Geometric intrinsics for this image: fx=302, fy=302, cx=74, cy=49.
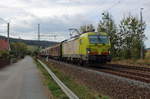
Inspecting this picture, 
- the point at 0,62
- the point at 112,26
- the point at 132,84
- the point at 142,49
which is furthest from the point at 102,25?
the point at 132,84

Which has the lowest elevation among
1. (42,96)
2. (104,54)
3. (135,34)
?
(42,96)

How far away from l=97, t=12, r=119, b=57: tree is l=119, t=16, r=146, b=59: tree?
110cm

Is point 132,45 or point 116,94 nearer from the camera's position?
point 116,94

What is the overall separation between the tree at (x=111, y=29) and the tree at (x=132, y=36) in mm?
1102

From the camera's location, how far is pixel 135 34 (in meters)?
39.7

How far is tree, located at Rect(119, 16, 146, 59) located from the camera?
3838cm

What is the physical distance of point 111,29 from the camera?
43.7 metres

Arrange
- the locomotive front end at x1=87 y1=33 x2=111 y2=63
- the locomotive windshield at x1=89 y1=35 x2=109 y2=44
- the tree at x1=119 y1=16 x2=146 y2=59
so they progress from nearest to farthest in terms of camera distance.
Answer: the locomotive front end at x1=87 y1=33 x2=111 y2=63 → the locomotive windshield at x1=89 y1=35 x2=109 y2=44 → the tree at x1=119 y1=16 x2=146 y2=59

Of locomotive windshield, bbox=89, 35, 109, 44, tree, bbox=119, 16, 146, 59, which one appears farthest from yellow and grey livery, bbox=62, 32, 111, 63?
tree, bbox=119, 16, 146, 59

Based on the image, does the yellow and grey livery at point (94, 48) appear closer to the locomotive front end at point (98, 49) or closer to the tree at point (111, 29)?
the locomotive front end at point (98, 49)

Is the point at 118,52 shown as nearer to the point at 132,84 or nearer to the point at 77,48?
the point at 77,48

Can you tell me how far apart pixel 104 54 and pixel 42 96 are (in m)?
15.7

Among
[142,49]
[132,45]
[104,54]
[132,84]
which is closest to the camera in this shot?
[132,84]

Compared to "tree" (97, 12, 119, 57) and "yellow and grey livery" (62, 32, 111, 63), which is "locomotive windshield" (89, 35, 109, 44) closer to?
"yellow and grey livery" (62, 32, 111, 63)
